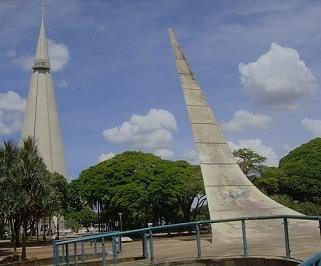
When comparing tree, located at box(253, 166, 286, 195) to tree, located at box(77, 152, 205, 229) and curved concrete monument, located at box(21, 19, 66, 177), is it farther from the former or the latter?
curved concrete monument, located at box(21, 19, 66, 177)

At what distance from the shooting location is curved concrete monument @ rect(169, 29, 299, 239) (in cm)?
1792

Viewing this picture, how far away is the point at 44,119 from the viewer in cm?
9575

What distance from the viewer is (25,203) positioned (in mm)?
21000

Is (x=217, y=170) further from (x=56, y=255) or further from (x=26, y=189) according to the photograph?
(x=56, y=255)

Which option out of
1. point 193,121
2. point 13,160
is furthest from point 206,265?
point 13,160

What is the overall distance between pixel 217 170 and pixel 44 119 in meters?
80.2

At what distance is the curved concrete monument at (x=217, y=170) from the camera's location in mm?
17922

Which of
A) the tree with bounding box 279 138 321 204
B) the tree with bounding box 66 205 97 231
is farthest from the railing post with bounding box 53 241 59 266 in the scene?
the tree with bounding box 66 205 97 231

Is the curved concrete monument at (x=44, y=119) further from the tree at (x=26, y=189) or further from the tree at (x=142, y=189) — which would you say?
the tree at (x=26, y=189)

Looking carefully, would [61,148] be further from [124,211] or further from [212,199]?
[212,199]

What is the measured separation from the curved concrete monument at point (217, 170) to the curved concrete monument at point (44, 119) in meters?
76.4

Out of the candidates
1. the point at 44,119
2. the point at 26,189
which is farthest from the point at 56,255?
the point at 44,119

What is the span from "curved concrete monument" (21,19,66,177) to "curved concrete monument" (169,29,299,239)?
7639cm

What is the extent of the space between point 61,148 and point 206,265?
89.6 meters
